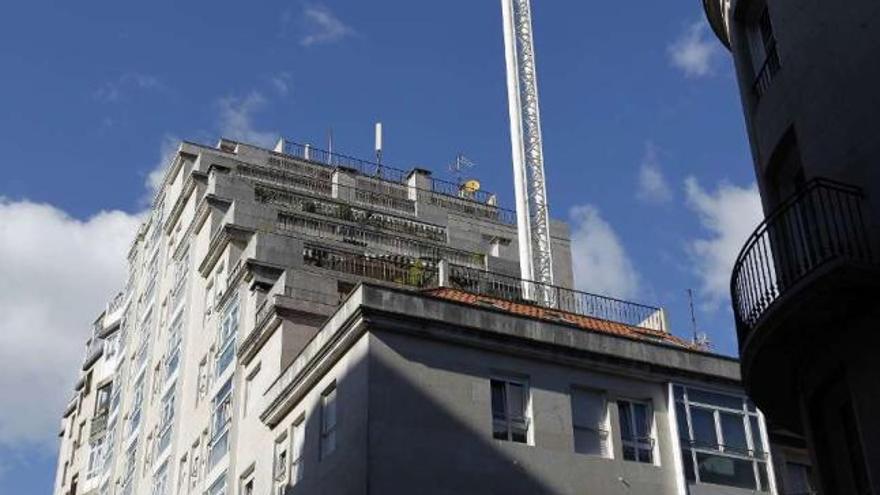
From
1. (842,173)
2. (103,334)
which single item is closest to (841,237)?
(842,173)

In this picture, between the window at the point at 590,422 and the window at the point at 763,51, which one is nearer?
the window at the point at 763,51

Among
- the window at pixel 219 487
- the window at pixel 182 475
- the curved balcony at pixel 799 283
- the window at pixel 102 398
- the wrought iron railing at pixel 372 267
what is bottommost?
the curved balcony at pixel 799 283

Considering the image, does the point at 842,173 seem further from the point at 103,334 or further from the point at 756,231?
the point at 103,334

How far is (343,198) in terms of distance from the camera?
170ft

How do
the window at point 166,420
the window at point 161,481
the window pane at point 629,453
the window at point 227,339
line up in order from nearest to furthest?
the window pane at point 629,453, the window at point 227,339, the window at point 161,481, the window at point 166,420

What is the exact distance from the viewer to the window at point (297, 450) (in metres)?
29.5

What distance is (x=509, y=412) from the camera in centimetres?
2855

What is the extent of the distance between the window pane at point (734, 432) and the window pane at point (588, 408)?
11.6 feet

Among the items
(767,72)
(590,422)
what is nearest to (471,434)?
(590,422)

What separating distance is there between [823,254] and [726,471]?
16628 mm

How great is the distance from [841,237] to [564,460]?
14.1 metres

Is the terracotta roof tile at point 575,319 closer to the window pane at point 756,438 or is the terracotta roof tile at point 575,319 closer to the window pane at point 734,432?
the window pane at point 734,432

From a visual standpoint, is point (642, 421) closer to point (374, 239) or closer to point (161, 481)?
point (374, 239)

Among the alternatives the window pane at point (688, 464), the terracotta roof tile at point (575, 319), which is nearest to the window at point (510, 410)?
the terracotta roof tile at point (575, 319)
